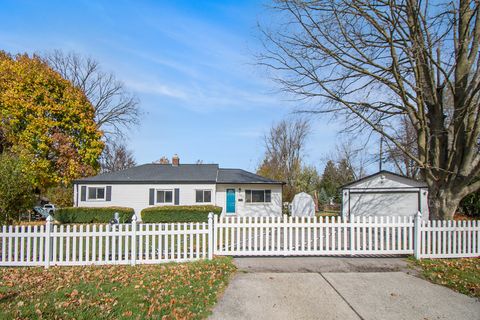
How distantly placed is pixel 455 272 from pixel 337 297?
338 centimetres

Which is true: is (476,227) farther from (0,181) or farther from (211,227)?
(0,181)

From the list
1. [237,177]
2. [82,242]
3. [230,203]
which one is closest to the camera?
[82,242]

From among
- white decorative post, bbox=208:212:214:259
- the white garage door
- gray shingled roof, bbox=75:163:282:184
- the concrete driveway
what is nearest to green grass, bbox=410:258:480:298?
the concrete driveway

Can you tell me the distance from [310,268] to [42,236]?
629 centimetres

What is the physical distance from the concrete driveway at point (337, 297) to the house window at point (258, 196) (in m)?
17.8

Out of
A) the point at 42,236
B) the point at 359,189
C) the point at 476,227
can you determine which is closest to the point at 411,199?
the point at 359,189

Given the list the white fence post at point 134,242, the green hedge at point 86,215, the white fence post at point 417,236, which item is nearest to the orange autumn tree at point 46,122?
the green hedge at point 86,215

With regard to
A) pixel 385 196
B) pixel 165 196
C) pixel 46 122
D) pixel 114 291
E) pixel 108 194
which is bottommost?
pixel 114 291

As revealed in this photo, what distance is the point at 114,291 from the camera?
5797 millimetres

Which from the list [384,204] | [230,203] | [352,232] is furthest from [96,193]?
[352,232]

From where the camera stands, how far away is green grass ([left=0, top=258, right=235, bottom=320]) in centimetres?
482

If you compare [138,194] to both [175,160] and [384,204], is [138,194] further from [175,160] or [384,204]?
[384,204]

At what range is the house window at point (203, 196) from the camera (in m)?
24.6

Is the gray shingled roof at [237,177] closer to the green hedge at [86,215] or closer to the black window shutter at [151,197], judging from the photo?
the black window shutter at [151,197]
